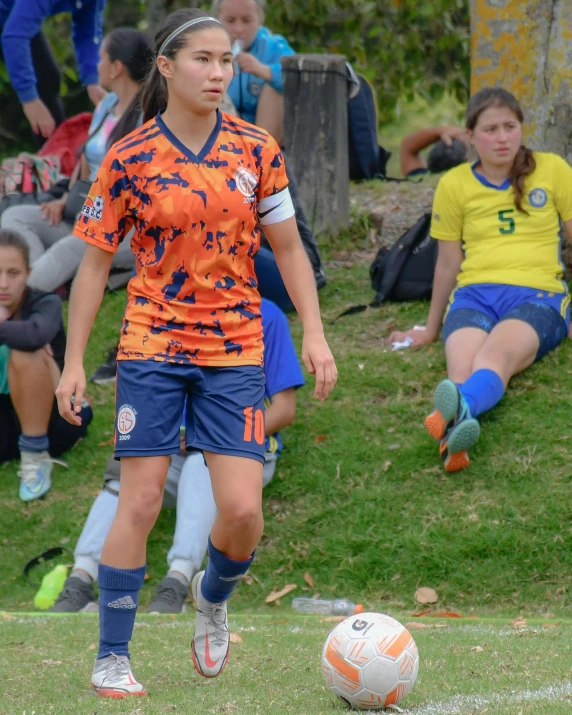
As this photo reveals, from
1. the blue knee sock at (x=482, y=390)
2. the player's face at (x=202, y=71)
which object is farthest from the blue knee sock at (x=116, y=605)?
the blue knee sock at (x=482, y=390)

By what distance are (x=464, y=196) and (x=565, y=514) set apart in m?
2.07

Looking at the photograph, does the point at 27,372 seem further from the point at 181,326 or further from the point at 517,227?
the point at 181,326

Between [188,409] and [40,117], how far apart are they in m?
6.80

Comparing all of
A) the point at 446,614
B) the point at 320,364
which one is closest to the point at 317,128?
the point at 446,614

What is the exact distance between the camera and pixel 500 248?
6668 millimetres

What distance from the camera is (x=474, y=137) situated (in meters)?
6.71

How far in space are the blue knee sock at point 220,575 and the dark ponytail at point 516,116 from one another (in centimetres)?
357

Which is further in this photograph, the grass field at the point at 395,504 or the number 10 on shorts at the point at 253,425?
the grass field at the point at 395,504

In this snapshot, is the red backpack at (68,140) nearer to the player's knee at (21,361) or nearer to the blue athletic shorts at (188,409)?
the player's knee at (21,361)

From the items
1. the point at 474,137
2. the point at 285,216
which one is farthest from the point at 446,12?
the point at 285,216

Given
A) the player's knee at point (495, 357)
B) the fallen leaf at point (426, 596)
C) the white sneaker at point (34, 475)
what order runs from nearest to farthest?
1. the fallen leaf at point (426, 596)
2. the player's knee at point (495, 357)
3. the white sneaker at point (34, 475)

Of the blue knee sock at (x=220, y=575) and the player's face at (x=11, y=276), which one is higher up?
the player's face at (x=11, y=276)

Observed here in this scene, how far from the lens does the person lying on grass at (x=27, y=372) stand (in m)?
6.71

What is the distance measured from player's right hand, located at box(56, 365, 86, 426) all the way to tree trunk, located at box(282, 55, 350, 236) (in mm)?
5499
